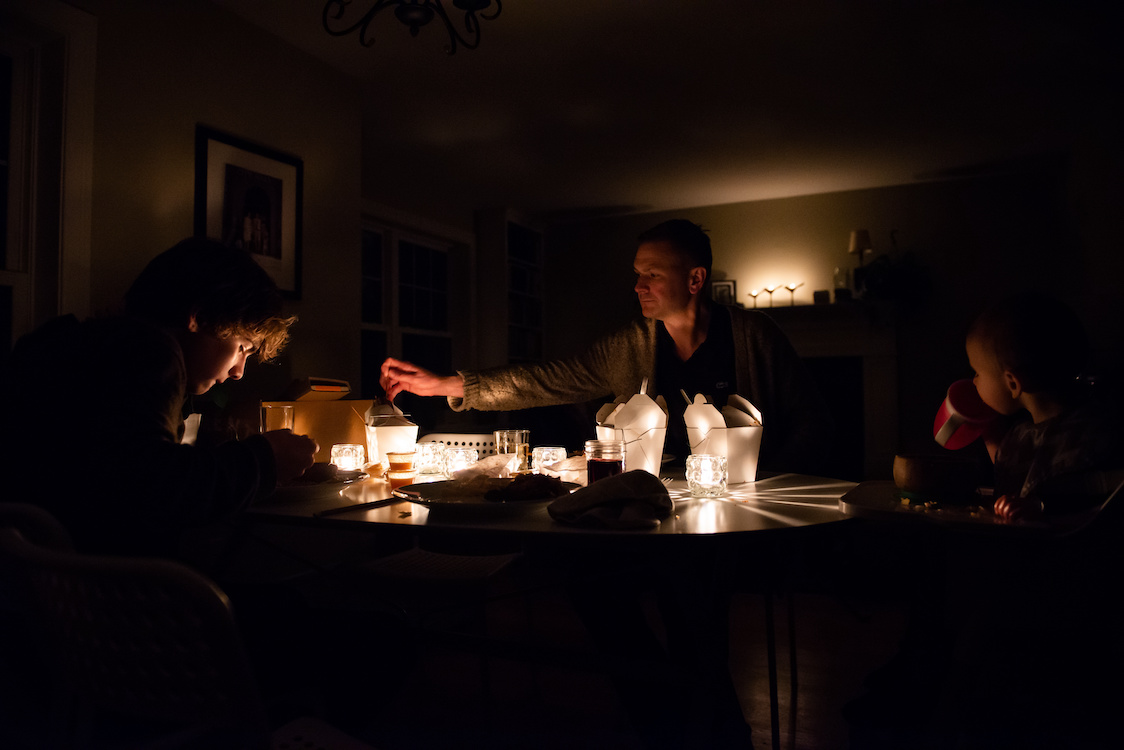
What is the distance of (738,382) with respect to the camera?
201 centimetres

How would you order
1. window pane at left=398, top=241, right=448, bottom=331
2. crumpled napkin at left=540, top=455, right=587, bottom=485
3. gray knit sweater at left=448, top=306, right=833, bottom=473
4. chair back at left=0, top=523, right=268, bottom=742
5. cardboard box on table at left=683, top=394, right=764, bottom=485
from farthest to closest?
window pane at left=398, top=241, right=448, bottom=331
gray knit sweater at left=448, top=306, right=833, bottom=473
crumpled napkin at left=540, top=455, right=587, bottom=485
cardboard box on table at left=683, top=394, right=764, bottom=485
chair back at left=0, top=523, right=268, bottom=742

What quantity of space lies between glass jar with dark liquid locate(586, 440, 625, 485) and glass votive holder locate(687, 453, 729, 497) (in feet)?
0.51

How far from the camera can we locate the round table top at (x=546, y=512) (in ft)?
3.59

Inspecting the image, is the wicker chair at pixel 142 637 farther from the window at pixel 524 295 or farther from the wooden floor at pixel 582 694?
the window at pixel 524 295

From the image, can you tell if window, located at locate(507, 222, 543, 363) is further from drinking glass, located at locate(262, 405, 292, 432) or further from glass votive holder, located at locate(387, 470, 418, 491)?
glass votive holder, located at locate(387, 470, 418, 491)

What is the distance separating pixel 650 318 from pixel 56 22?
2227mm

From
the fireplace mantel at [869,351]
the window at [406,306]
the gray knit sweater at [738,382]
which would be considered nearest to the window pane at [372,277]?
the window at [406,306]

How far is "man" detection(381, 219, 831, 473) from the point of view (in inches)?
77.5

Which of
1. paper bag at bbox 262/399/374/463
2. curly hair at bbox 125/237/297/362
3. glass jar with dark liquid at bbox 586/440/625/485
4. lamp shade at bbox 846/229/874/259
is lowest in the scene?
glass jar with dark liquid at bbox 586/440/625/485

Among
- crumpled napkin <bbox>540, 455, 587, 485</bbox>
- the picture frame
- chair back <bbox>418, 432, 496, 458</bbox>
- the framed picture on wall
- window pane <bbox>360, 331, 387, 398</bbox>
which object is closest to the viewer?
crumpled napkin <bbox>540, 455, 587, 485</bbox>

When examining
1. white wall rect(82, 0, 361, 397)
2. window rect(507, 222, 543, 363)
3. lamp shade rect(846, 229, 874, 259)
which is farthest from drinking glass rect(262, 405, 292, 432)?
lamp shade rect(846, 229, 874, 259)

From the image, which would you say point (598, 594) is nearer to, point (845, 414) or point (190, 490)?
point (190, 490)

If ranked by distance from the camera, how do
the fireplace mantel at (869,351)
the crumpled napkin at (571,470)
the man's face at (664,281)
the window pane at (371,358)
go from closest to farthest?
the crumpled napkin at (571,470), the man's face at (664,281), the window pane at (371,358), the fireplace mantel at (869,351)

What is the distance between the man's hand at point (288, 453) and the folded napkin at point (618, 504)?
43cm
